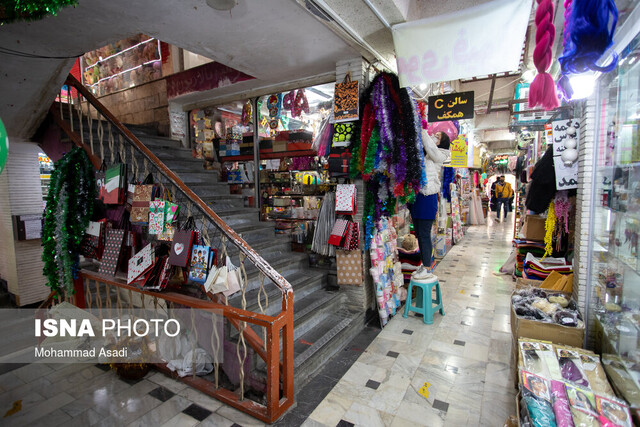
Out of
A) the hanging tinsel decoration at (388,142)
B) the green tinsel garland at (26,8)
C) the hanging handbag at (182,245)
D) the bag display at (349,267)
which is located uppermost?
the green tinsel garland at (26,8)

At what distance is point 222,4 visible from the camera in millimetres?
2801

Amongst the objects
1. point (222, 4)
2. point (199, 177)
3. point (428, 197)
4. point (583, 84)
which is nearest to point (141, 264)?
point (222, 4)

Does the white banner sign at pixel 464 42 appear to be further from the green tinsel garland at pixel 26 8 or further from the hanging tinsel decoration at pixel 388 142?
the green tinsel garland at pixel 26 8

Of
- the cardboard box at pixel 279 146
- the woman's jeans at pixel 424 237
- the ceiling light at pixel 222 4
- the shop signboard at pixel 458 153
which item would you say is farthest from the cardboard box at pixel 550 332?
the cardboard box at pixel 279 146

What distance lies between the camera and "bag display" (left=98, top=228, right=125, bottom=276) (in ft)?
10.7

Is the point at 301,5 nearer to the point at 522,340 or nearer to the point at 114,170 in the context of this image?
the point at 114,170

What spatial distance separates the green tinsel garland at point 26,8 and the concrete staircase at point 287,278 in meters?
2.51

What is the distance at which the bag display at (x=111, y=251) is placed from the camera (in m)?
→ 3.27

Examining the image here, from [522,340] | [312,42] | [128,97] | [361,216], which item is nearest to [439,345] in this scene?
[522,340]

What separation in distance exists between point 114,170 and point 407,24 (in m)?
3.32

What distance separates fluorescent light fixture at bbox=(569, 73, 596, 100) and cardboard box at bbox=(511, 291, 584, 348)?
187 cm

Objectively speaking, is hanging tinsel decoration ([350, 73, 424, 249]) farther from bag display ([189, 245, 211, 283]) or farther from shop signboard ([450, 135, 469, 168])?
shop signboard ([450, 135, 469, 168])

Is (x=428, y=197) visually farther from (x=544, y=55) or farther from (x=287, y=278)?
(x=544, y=55)

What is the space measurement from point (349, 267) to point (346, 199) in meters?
0.89
